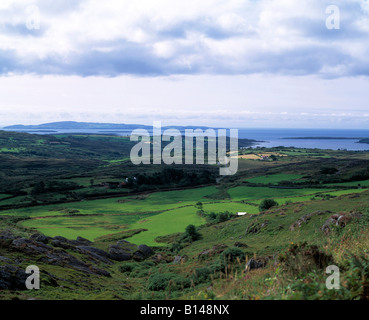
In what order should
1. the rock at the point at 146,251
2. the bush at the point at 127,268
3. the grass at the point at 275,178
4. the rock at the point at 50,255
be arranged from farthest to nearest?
the grass at the point at 275,178
the rock at the point at 146,251
the bush at the point at 127,268
the rock at the point at 50,255

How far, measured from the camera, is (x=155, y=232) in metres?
49.5

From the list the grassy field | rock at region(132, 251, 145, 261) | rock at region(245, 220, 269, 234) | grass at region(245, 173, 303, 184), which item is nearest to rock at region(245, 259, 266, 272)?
rock at region(245, 220, 269, 234)

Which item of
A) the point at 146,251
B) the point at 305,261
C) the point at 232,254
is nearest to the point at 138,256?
the point at 146,251

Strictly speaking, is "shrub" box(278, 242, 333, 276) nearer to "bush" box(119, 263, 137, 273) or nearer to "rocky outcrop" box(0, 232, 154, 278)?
"rocky outcrop" box(0, 232, 154, 278)

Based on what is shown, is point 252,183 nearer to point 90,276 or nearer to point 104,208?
point 104,208

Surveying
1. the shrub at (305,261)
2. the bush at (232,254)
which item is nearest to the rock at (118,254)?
the bush at (232,254)

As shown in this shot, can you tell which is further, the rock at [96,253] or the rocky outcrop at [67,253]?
the rock at [96,253]

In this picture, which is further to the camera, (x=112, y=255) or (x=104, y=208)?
(x=104, y=208)

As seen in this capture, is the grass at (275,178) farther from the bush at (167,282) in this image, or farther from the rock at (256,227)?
the bush at (167,282)

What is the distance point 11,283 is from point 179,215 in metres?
48.8

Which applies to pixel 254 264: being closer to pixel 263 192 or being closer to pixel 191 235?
pixel 191 235
